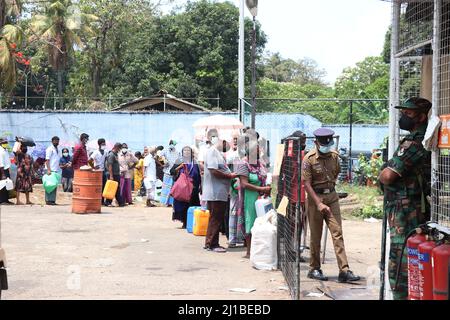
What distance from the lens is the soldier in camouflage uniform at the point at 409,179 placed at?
237 inches

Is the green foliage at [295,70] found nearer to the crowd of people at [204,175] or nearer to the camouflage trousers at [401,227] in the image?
the crowd of people at [204,175]

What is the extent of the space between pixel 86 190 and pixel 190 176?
3.72 meters

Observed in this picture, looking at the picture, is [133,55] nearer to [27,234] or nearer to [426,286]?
[27,234]

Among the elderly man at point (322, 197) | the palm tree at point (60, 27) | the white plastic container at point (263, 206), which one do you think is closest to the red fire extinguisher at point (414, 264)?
the elderly man at point (322, 197)

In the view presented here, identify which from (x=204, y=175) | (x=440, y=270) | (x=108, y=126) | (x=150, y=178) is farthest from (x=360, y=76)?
(x=440, y=270)

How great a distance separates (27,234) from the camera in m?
12.8

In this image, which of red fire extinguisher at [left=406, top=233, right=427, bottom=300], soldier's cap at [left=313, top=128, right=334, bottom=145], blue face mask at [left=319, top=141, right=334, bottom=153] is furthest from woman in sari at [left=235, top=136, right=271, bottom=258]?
red fire extinguisher at [left=406, top=233, right=427, bottom=300]

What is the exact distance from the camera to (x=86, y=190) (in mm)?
16484

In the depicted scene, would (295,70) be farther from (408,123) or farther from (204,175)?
(408,123)

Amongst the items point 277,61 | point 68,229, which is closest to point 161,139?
point 68,229

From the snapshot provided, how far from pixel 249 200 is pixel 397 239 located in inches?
178

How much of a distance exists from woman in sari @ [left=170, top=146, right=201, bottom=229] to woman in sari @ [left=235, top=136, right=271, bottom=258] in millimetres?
3411

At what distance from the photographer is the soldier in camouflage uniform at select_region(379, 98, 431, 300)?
6.01 m

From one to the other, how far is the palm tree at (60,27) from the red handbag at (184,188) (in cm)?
2586
